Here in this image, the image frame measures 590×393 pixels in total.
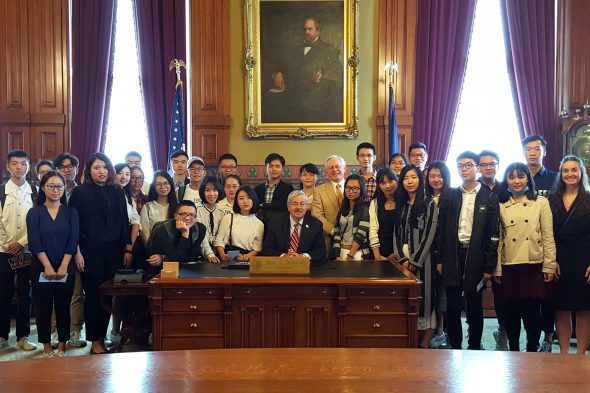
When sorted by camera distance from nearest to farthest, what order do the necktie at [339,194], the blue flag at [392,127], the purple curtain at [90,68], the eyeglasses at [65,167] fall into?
1. the necktie at [339,194]
2. the eyeglasses at [65,167]
3. the blue flag at [392,127]
4. the purple curtain at [90,68]

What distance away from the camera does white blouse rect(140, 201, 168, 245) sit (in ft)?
16.3

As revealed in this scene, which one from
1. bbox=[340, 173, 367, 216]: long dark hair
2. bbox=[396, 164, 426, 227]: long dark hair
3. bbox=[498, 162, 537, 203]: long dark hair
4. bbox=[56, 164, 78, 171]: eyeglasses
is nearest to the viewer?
bbox=[498, 162, 537, 203]: long dark hair

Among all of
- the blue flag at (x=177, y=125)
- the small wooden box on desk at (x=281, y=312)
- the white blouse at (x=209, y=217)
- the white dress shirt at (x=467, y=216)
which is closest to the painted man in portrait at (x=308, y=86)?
the blue flag at (x=177, y=125)

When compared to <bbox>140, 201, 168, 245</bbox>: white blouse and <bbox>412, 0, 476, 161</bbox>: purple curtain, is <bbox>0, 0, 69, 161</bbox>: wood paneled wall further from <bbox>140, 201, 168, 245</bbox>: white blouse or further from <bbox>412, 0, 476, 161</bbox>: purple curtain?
<bbox>412, 0, 476, 161</bbox>: purple curtain

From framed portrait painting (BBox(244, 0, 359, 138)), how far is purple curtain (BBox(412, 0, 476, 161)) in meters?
0.86

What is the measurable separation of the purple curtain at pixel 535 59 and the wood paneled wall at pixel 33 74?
5675mm

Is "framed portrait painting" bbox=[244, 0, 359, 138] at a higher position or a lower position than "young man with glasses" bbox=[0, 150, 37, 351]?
higher

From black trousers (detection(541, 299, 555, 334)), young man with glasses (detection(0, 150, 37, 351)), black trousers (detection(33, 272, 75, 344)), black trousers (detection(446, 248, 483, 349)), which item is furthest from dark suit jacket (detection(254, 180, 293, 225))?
black trousers (detection(541, 299, 555, 334))

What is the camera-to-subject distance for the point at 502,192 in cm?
441

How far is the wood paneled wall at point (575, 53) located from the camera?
23.2 ft

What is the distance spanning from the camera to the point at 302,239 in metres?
4.59

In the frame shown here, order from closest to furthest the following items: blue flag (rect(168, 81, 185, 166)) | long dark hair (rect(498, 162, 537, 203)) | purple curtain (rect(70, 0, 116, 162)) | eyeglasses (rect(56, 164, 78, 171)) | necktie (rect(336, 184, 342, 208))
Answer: long dark hair (rect(498, 162, 537, 203)), necktie (rect(336, 184, 342, 208)), eyeglasses (rect(56, 164, 78, 171)), blue flag (rect(168, 81, 185, 166)), purple curtain (rect(70, 0, 116, 162))

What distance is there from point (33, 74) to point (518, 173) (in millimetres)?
5986

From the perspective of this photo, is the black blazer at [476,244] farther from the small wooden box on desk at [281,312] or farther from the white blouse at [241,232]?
the white blouse at [241,232]
